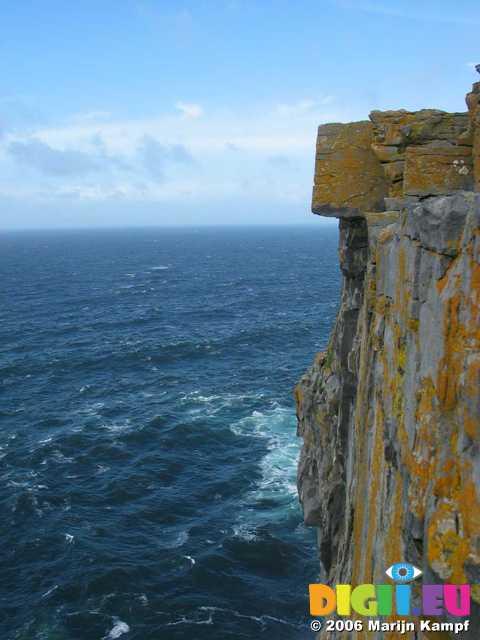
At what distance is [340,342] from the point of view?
2823 cm

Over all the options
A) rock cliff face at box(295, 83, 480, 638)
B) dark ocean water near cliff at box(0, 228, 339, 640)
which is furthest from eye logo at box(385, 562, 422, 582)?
dark ocean water near cliff at box(0, 228, 339, 640)

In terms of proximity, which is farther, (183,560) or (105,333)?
(105,333)

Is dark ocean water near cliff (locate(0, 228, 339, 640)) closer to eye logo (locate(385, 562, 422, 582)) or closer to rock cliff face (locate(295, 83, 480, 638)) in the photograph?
rock cliff face (locate(295, 83, 480, 638))

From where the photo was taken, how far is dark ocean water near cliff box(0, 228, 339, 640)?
37000 millimetres

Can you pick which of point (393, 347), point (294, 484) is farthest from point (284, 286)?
point (393, 347)

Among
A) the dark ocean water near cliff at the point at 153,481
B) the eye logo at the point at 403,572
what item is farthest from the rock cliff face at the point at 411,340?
the dark ocean water near cliff at the point at 153,481

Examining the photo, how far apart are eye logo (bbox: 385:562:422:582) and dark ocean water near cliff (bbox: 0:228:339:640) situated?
26924 millimetres

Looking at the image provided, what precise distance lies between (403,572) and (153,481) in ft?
140

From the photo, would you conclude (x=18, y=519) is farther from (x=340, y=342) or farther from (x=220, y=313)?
(x=220, y=313)

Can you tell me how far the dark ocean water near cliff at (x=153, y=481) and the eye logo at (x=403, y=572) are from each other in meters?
26.9

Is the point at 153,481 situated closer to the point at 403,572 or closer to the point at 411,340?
the point at 403,572

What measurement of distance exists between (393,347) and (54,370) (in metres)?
72.5

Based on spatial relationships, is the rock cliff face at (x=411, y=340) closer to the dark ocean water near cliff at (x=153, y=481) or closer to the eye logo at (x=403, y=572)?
the eye logo at (x=403, y=572)

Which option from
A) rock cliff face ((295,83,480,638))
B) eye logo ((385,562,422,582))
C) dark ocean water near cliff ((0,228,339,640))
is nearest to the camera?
rock cliff face ((295,83,480,638))
